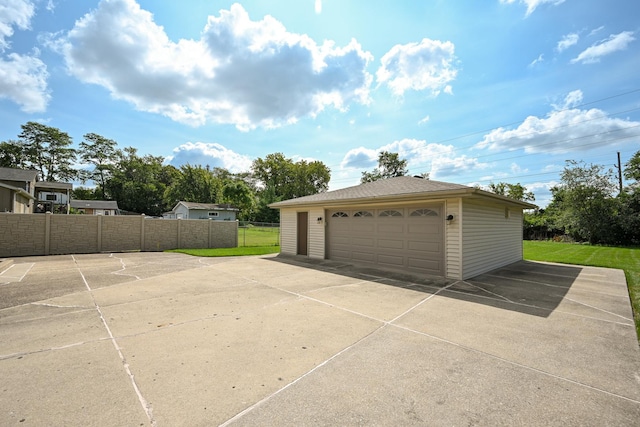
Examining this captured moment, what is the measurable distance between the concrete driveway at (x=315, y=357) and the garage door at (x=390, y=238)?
6.22 feet

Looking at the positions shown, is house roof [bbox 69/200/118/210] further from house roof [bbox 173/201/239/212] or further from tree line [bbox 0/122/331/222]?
house roof [bbox 173/201/239/212]

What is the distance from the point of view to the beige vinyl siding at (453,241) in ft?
22.6

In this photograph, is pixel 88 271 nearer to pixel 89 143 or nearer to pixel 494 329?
pixel 494 329

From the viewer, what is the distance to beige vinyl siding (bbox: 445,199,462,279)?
6.88 meters

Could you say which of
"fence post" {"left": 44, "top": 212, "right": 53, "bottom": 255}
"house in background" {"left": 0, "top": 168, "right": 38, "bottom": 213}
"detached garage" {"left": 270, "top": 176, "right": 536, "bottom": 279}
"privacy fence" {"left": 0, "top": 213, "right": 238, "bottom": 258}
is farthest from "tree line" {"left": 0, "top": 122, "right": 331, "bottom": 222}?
"detached garage" {"left": 270, "top": 176, "right": 536, "bottom": 279}

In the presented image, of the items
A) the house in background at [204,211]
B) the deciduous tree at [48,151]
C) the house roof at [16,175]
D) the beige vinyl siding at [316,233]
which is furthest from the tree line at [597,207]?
the deciduous tree at [48,151]

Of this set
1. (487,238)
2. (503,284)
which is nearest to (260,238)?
(487,238)

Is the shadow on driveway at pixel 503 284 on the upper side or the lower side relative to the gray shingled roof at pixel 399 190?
lower

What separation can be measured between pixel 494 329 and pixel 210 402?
3.74 meters

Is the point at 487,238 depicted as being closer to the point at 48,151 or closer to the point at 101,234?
the point at 101,234

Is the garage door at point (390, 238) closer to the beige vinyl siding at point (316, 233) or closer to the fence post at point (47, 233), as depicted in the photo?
the beige vinyl siding at point (316, 233)

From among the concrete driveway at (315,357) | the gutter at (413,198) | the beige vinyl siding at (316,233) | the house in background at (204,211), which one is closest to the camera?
the concrete driveway at (315,357)

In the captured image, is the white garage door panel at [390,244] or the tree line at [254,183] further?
the tree line at [254,183]

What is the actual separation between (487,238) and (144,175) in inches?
1966
